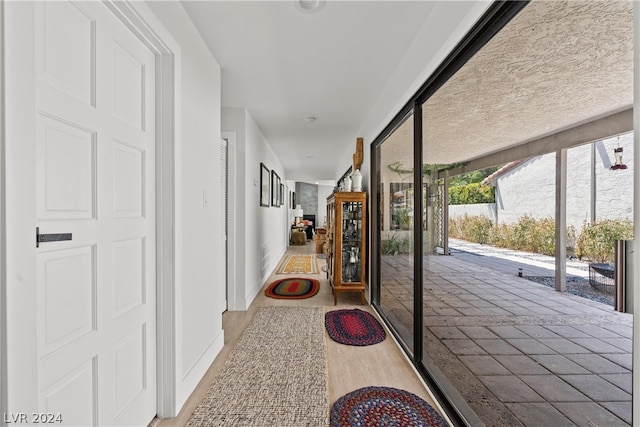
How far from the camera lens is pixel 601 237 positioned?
3.06 ft

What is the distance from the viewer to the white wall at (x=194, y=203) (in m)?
1.70

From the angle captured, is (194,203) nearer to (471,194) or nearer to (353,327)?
(471,194)

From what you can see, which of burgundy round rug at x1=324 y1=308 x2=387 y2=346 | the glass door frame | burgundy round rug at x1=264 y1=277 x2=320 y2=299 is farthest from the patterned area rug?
the glass door frame

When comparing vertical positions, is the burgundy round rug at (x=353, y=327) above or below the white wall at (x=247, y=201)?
below

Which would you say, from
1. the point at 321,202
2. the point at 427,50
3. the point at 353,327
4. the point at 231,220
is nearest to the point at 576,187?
the point at 427,50

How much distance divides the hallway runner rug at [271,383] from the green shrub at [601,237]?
1.49m

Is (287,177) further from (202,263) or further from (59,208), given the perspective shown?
(59,208)

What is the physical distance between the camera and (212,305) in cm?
229

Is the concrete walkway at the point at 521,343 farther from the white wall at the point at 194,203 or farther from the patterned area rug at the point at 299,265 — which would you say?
the patterned area rug at the point at 299,265

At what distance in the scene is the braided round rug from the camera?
160 cm

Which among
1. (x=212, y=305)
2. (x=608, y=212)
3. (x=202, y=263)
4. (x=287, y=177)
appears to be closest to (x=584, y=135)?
(x=608, y=212)

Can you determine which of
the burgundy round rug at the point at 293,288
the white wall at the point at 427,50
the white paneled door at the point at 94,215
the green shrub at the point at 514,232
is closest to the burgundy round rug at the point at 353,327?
the burgundy round rug at the point at 293,288

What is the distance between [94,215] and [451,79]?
2049mm

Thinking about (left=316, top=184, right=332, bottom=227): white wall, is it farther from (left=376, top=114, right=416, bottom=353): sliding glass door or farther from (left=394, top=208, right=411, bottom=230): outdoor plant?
(left=394, top=208, right=411, bottom=230): outdoor plant
